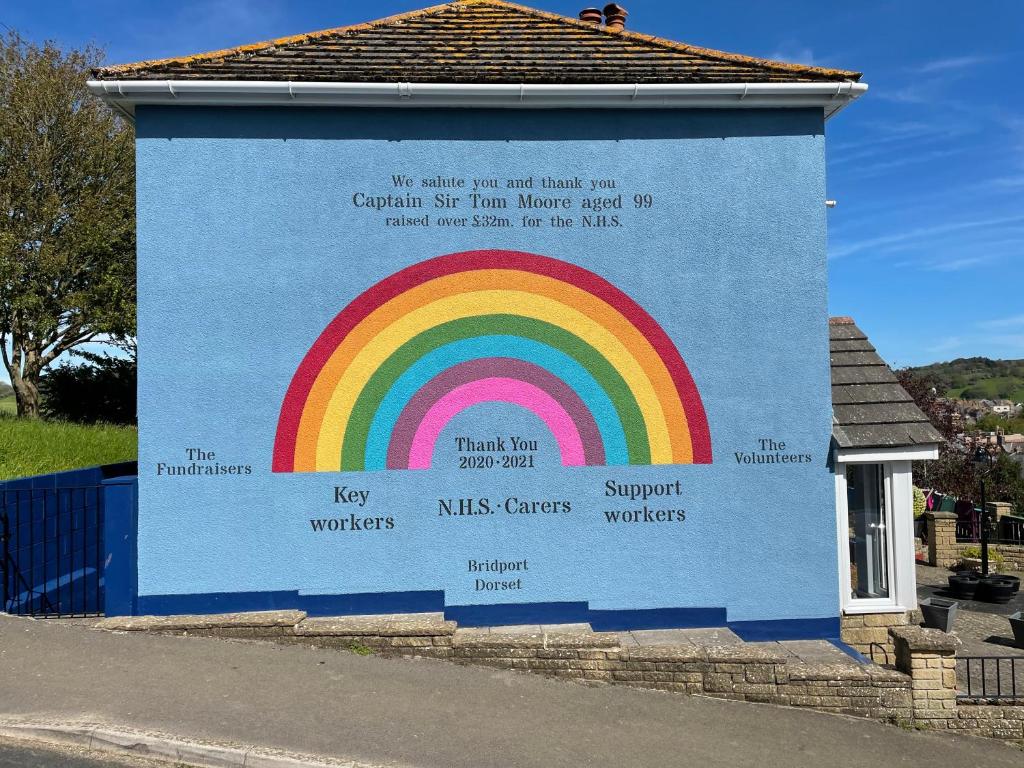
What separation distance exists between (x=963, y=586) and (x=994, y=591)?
1.53ft

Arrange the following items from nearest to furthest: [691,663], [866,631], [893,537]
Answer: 1. [691,663]
2. [866,631]
3. [893,537]

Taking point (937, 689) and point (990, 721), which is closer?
point (937, 689)

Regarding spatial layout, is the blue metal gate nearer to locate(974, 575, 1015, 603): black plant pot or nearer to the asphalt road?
the asphalt road

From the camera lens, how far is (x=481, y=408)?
23.1 ft

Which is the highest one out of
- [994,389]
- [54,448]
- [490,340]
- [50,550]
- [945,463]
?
[994,389]

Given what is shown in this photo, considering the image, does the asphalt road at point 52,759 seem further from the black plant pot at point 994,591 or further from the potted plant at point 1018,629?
the black plant pot at point 994,591

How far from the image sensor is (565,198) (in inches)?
281

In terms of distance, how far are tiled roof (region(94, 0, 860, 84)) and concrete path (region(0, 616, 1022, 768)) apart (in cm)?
538

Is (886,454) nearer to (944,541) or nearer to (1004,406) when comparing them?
(944,541)

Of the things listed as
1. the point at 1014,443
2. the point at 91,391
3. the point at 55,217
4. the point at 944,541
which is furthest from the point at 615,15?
the point at 1014,443

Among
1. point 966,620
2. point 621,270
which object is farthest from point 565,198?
point 966,620

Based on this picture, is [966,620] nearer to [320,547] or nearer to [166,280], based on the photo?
[320,547]

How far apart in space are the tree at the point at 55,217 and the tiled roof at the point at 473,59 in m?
14.4

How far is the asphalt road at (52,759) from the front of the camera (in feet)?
15.0
